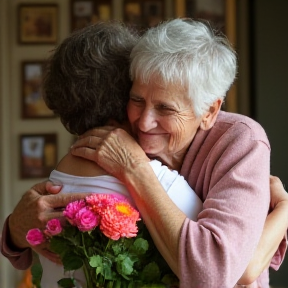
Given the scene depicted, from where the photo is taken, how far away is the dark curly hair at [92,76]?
1.52 meters

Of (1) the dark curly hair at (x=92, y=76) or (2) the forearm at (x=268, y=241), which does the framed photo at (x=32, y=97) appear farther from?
(2) the forearm at (x=268, y=241)

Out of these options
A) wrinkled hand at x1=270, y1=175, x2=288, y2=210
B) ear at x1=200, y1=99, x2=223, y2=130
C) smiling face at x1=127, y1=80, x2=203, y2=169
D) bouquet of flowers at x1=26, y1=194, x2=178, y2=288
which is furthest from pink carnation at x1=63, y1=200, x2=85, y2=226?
wrinkled hand at x1=270, y1=175, x2=288, y2=210

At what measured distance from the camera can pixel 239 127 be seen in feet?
5.01

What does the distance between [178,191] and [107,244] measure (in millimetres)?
196

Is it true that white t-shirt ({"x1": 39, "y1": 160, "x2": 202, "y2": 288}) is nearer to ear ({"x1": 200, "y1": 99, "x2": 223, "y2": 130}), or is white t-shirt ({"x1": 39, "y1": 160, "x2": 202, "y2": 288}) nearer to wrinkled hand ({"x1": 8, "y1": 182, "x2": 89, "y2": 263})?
wrinkled hand ({"x1": 8, "y1": 182, "x2": 89, "y2": 263})

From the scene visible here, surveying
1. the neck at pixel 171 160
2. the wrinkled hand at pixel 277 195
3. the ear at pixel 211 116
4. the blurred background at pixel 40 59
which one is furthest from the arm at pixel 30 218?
the blurred background at pixel 40 59

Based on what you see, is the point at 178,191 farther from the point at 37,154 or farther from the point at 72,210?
the point at 37,154

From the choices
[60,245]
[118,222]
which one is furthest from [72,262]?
[118,222]

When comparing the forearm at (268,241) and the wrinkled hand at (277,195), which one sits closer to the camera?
the forearm at (268,241)

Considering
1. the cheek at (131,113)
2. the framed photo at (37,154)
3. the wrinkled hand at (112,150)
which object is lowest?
the framed photo at (37,154)

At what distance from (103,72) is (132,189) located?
0.26 meters

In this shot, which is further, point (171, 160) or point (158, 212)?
point (171, 160)

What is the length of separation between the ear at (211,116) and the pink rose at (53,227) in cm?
39

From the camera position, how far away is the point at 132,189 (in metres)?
1.45
